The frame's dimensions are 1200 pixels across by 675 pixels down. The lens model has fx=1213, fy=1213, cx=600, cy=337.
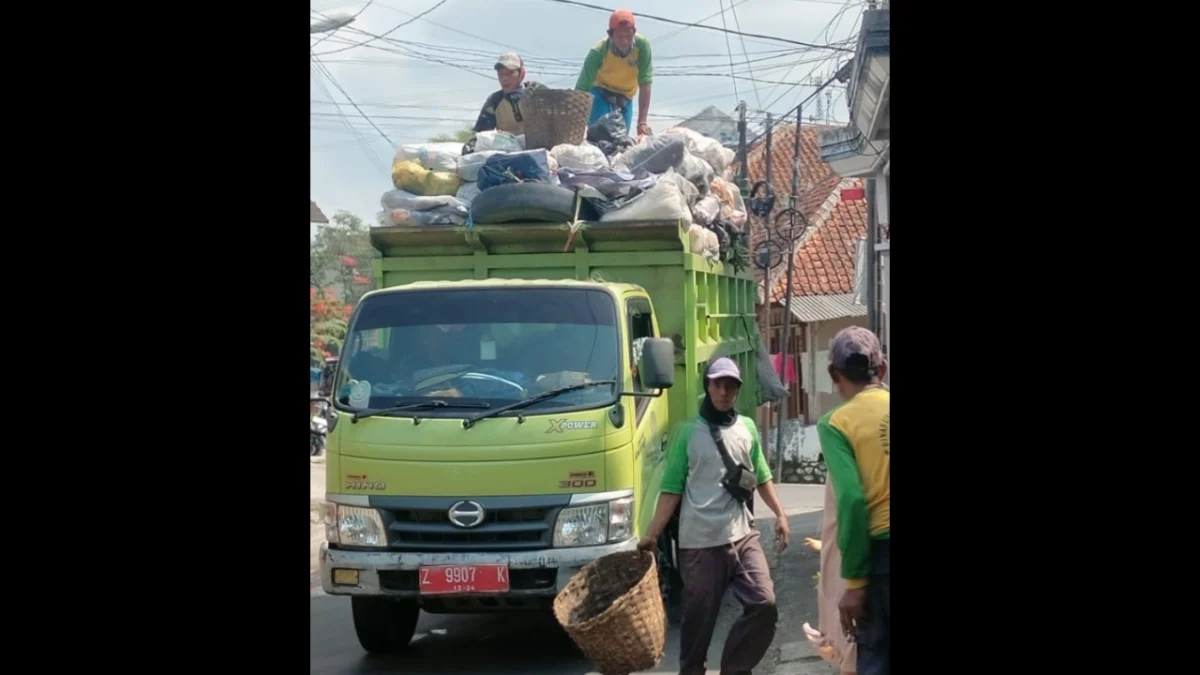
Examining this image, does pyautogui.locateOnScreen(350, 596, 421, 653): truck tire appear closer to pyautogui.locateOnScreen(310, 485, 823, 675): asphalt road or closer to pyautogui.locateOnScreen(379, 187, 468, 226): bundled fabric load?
pyautogui.locateOnScreen(310, 485, 823, 675): asphalt road

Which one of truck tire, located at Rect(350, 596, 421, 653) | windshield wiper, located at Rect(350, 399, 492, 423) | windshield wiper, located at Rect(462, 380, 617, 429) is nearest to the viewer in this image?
windshield wiper, located at Rect(462, 380, 617, 429)

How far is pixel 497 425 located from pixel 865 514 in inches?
74.6

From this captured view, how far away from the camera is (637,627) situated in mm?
4688

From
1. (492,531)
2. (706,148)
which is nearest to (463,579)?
(492,531)

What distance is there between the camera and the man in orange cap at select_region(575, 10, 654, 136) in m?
6.32

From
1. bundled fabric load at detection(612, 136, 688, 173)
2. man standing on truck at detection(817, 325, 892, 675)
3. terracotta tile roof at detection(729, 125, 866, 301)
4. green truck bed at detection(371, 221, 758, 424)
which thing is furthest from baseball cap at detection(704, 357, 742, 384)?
terracotta tile roof at detection(729, 125, 866, 301)

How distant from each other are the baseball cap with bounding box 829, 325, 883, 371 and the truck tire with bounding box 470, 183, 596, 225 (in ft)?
Result: 7.11

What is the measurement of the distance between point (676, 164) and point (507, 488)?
7.52 feet

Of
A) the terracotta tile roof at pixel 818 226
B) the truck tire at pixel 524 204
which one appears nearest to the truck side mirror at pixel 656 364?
the truck tire at pixel 524 204

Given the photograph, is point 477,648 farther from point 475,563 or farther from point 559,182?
point 559,182
